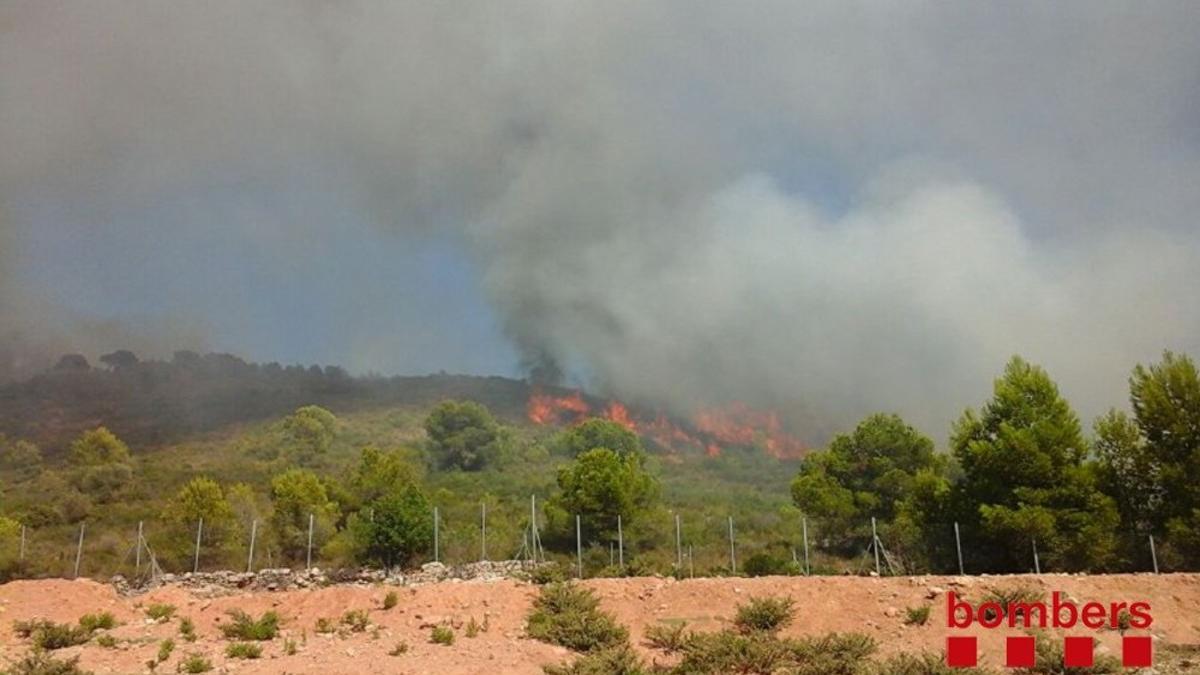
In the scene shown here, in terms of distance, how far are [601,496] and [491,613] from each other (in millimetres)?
20945

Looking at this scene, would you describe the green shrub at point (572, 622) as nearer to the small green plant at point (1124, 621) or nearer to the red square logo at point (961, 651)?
the red square logo at point (961, 651)

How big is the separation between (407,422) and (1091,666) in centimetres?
10772

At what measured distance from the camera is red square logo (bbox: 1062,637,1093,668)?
56.0ft

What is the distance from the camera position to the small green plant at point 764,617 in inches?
838

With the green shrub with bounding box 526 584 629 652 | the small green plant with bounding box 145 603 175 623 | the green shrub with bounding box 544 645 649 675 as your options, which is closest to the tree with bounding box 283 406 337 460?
the small green plant with bounding box 145 603 175 623

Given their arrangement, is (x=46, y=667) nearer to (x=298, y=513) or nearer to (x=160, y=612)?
(x=160, y=612)

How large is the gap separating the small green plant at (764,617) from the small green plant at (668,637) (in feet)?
4.59

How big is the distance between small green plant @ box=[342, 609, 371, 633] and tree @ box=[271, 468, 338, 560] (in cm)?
2273

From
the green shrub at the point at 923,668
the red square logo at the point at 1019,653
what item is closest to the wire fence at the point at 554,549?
the red square logo at the point at 1019,653

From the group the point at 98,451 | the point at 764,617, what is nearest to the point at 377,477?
the point at 764,617

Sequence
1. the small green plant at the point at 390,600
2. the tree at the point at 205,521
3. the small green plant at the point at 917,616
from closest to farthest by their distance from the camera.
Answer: the small green plant at the point at 917,616 → the small green plant at the point at 390,600 → the tree at the point at 205,521

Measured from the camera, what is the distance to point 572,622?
2152 cm

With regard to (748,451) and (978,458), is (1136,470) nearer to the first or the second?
(978,458)

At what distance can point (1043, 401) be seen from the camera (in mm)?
34031
